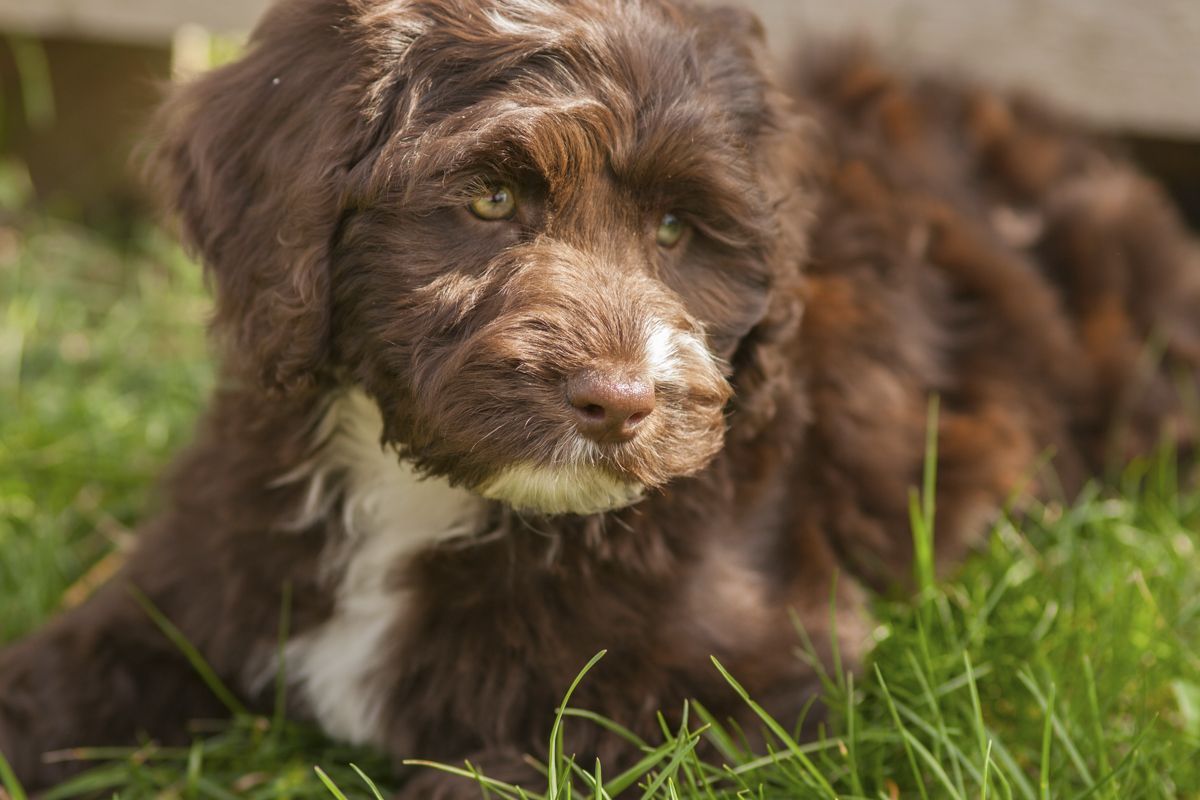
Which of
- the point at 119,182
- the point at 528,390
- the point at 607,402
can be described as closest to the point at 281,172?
the point at 528,390

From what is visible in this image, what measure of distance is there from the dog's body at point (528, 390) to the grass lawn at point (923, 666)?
0.14 meters

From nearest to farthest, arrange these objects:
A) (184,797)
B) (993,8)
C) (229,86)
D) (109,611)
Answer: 1. (229,86)
2. (184,797)
3. (109,611)
4. (993,8)

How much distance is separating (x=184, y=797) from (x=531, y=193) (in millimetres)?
1454

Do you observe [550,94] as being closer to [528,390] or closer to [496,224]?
[496,224]

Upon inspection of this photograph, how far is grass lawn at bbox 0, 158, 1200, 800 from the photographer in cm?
260

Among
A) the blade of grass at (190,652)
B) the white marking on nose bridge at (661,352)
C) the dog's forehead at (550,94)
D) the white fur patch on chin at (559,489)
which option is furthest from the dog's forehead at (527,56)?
the blade of grass at (190,652)

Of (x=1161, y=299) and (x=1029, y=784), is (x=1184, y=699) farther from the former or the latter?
(x=1161, y=299)

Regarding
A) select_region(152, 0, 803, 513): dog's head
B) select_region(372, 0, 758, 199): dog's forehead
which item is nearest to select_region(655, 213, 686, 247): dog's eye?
select_region(152, 0, 803, 513): dog's head

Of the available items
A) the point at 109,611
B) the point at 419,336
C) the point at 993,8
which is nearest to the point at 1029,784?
the point at 419,336

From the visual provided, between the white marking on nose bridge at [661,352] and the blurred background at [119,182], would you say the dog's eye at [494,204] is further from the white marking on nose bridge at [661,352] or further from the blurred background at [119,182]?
the blurred background at [119,182]

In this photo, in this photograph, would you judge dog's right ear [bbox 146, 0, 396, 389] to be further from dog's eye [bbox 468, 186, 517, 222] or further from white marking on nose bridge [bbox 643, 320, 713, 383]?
white marking on nose bridge [bbox 643, 320, 713, 383]

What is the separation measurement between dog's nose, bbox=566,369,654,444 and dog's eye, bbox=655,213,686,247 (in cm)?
42

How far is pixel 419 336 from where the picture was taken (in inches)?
97.0

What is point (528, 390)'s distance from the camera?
2.33m
